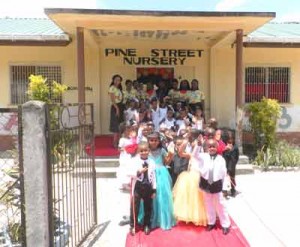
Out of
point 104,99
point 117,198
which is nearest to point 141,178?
point 117,198

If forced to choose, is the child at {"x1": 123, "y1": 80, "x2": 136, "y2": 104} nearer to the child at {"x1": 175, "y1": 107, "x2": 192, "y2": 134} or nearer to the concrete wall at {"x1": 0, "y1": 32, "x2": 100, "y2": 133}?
the child at {"x1": 175, "y1": 107, "x2": 192, "y2": 134}

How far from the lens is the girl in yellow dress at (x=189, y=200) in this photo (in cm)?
573

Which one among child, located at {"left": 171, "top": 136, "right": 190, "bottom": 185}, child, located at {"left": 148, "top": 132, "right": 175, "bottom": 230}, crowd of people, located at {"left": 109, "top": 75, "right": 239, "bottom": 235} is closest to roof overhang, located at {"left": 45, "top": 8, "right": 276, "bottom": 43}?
crowd of people, located at {"left": 109, "top": 75, "right": 239, "bottom": 235}

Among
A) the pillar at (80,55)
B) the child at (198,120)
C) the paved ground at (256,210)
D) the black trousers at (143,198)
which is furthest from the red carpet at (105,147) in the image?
the black trousers at (143,198)

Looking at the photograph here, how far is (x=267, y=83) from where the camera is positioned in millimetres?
13445

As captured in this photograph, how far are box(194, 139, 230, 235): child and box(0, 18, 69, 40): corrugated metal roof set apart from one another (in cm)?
749

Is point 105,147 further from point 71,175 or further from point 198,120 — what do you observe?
point 71,175

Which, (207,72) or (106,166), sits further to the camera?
(207,72)

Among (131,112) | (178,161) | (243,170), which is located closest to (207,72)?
(131,112)

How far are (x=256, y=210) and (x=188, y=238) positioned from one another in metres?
1.79

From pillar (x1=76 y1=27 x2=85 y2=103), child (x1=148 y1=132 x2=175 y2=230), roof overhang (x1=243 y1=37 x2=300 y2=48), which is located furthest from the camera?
roof overhang (x1=243 y1=37 x2=300 y2=48)

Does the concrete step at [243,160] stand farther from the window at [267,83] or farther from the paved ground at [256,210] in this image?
the window at [267,83]

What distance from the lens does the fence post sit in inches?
160

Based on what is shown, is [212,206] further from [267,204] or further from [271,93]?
[271,93]
